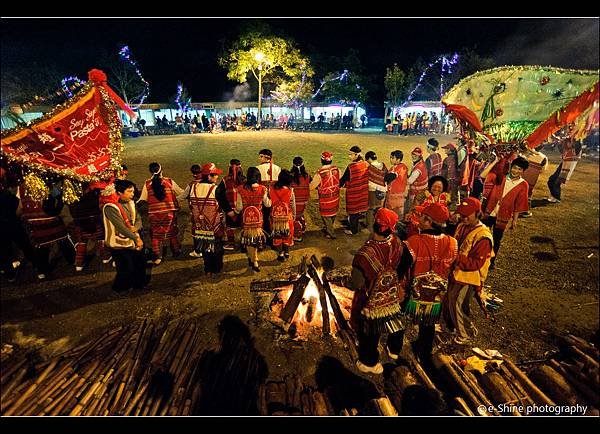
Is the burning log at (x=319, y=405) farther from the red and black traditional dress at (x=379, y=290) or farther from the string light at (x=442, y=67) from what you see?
the string light at (x=442, y=67)

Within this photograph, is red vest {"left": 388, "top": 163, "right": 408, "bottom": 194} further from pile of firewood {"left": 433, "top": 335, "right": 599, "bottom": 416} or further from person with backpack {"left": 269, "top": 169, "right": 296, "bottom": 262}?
pile of firewood {"left": 433, "top": 335, "right": 599, "bottom": 416}

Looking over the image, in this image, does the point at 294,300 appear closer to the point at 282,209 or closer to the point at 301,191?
the point at 282,209

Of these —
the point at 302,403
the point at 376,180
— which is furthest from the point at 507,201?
the point at 302,403

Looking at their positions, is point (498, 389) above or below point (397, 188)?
below

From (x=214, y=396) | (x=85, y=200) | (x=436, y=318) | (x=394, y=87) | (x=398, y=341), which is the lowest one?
(x=214, y=396)

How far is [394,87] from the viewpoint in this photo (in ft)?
106

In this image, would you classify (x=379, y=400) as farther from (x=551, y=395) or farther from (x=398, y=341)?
(x=551, y=395)

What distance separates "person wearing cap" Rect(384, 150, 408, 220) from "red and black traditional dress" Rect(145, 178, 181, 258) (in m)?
4.46

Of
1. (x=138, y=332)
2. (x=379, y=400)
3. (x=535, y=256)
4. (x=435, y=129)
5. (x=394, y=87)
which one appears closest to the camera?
(x=379, y=400)

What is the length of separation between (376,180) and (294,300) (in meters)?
3.68

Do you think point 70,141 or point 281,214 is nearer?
point 70,141

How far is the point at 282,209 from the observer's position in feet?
18.4

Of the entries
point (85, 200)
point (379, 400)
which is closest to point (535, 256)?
point (379, 400)

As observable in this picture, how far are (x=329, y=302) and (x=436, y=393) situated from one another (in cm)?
181
